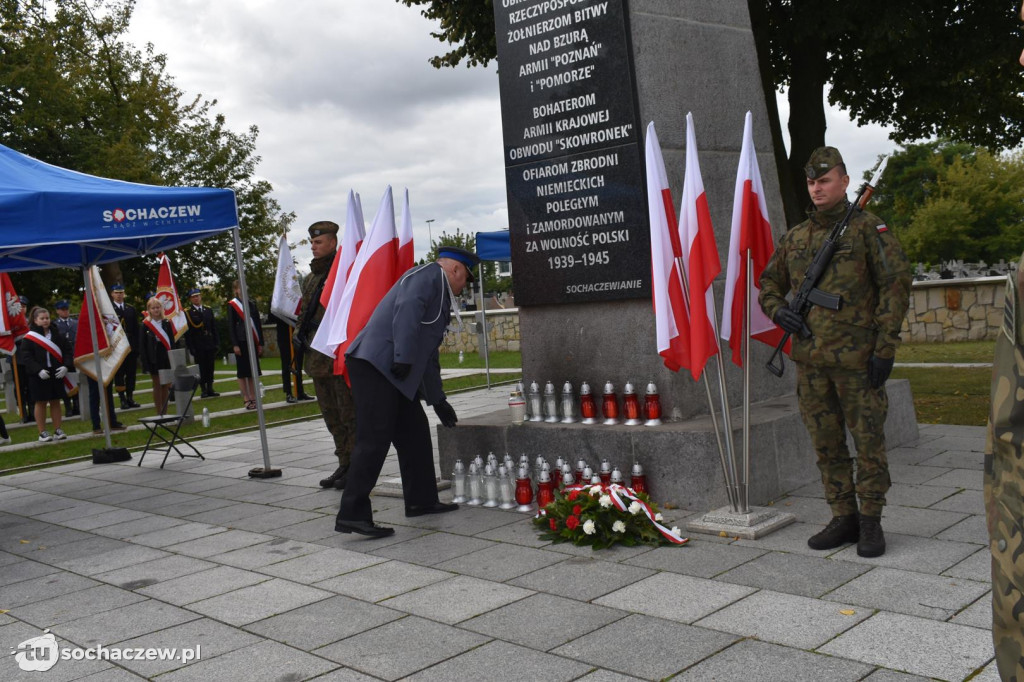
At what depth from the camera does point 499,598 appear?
4742mm

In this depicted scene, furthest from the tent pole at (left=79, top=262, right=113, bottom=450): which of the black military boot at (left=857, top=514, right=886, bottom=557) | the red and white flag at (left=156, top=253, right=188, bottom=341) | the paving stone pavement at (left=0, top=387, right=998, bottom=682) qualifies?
the black military boot at (left=857, top=514, right=886, bottom=557)

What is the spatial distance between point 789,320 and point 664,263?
0.88m

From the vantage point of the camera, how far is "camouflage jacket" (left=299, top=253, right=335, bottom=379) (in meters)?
7.97

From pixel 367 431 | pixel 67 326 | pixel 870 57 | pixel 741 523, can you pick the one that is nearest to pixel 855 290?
pixel 741 523

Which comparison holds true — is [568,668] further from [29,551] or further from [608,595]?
[29,551]

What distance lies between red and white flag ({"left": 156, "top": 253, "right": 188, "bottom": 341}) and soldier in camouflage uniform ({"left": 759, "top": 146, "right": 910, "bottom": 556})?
11.8m

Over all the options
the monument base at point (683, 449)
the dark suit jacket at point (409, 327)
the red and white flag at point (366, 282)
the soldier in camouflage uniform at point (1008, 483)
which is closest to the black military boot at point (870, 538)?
the monument base at point (683, 449)


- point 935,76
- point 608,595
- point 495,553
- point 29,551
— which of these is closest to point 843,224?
point 608,595

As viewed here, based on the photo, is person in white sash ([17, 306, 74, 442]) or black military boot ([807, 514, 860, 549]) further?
person in white sash ([17, 306, 74, 442])

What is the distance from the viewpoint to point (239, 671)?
399 centimetres

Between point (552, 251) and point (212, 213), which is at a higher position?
point (212, 213)

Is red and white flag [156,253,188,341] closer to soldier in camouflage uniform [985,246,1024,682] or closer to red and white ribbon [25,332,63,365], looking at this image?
red and white ribbon [25,332,63,365]

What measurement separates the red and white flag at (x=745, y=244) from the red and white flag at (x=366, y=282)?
8.63ft

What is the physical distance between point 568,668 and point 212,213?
251 inches
